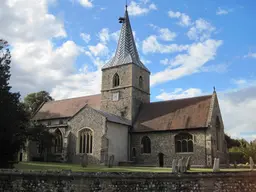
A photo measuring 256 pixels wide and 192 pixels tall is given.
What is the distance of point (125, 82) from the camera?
134 ft

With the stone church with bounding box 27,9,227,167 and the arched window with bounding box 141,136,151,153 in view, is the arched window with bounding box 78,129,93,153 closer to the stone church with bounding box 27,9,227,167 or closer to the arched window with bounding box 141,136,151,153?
the stone church with bounding box 27,9,227,167

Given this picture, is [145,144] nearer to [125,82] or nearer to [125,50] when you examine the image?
[125,82]

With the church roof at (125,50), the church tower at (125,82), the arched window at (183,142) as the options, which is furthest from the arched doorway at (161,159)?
the church roof at (125,50)

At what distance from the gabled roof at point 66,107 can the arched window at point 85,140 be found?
733cm

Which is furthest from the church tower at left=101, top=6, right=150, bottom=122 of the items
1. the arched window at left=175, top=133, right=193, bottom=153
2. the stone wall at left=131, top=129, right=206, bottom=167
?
the arched window at left=175, top=133, right=193, bottom=153

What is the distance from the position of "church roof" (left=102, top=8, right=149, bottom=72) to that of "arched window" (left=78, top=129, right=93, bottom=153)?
11157mm

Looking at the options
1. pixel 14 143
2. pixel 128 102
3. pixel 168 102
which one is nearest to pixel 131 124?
pixel 128 102

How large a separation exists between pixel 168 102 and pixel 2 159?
23.4m

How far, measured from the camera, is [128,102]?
39750mm

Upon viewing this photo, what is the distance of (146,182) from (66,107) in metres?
32.5

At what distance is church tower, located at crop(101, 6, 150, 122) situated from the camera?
131 feet

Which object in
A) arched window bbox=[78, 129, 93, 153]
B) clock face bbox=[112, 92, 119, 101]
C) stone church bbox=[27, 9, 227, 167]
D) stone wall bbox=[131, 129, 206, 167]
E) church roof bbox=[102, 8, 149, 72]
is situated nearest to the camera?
stone wall bbox=[131, 129, 206, 167]

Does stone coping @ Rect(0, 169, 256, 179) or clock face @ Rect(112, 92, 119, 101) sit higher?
clock face @ Rect(112, 92, 119, 101)

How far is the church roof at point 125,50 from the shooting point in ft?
139
